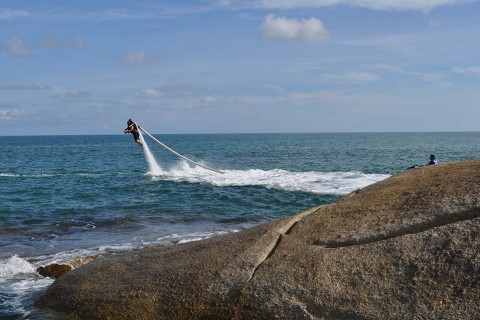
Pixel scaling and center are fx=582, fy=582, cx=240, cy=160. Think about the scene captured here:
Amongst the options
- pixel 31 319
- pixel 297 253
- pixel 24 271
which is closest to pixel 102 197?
pixel 24 271

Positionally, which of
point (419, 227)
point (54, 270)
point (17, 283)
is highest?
point (419, 227)

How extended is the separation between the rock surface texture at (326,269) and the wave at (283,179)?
2445cm

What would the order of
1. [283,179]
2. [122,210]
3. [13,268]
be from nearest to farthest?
1. [13,268]
2. [122,210]
3. [283,179]

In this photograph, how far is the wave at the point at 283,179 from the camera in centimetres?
3769

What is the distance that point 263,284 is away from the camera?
29.8 ft

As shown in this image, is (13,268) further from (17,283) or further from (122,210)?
(122,210)

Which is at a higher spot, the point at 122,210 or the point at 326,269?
the point at 326,269

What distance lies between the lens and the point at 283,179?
44.0 meters

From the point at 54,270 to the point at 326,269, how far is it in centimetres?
846

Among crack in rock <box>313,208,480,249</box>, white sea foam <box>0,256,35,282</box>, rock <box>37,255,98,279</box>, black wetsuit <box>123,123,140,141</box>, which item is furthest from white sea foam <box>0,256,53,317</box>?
black wetsuit <box>123,123,140,141</box>

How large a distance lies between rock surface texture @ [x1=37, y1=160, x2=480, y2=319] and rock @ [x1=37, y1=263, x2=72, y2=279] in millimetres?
3513

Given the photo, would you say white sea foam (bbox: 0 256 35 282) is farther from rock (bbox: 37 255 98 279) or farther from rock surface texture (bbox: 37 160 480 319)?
rock surface texture (bbox: 37 160 480 319)

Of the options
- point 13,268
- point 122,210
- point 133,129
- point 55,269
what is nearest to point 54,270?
point 55,269

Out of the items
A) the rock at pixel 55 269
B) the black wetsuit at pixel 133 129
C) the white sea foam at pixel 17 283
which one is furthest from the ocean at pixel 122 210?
the black wetsuit at pixel 133 129
